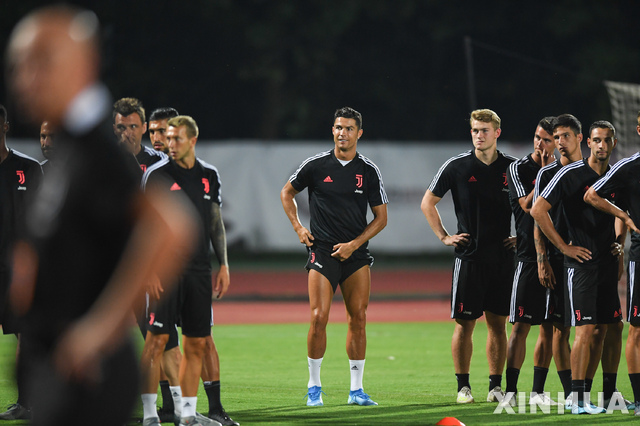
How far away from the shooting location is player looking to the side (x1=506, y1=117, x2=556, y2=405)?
9305 millimetres

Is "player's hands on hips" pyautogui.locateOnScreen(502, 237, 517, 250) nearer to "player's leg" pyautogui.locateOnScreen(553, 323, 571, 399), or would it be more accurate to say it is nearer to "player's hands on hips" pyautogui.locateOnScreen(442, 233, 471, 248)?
"player's hands on hips" pyautogui.locateOnScreen(442, 233, 471, 248)

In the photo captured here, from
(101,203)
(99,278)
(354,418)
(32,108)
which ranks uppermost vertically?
(32,108)

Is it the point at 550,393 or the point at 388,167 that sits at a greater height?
the point at 388,167

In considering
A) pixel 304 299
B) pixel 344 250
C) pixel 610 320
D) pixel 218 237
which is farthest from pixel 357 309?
pixel 304 299

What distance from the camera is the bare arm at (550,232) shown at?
341 inches

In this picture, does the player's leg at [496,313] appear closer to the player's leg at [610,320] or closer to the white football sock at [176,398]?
the player's leg at [610,320]

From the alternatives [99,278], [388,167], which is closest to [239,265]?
[388,167]

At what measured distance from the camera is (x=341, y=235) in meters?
9.58

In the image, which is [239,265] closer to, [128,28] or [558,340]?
[128,28]

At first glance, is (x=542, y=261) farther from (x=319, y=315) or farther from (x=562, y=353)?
(x=319, y=315)

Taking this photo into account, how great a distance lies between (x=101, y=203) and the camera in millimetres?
3414

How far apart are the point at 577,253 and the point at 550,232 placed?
0.96 ft

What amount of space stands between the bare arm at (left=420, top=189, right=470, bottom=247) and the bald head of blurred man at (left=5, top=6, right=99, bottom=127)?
256 inches

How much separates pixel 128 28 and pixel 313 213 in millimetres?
29734
